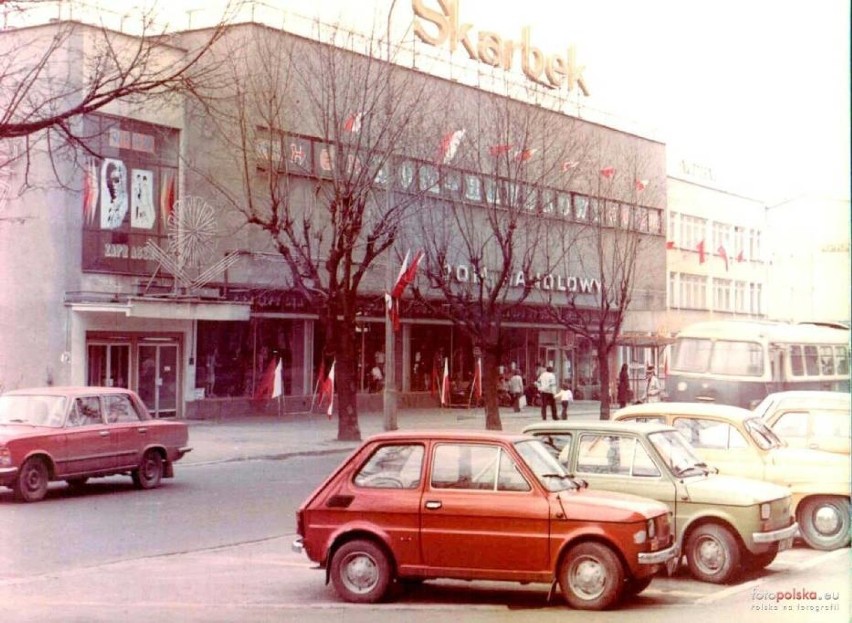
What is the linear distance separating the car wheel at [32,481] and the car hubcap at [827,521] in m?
9.63

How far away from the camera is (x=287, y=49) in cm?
2592

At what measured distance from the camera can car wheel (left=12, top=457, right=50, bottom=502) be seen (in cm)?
1556

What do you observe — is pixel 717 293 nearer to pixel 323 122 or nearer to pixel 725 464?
pixel 323 122

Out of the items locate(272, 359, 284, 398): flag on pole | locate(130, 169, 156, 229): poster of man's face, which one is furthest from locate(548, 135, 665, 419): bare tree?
locate(130, 169, 156, 229): poster of man's face

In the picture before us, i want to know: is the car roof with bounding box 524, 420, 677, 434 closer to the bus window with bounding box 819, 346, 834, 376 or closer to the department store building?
the bus window with bounding box 819, 346, 834, 376

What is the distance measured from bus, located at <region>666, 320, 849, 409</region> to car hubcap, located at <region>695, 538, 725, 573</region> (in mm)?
10014

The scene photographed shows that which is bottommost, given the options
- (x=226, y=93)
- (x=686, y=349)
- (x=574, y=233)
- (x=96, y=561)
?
(x=96, y=561)

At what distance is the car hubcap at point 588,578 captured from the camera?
9000 millimetres

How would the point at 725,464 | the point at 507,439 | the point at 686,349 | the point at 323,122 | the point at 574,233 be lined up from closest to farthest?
1. the point at 507,439
2. the point at 725,464
3. the point at 686,349
4. the point at 323,122
5. the point at 574,233

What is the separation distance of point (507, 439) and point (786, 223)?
5.85 metres

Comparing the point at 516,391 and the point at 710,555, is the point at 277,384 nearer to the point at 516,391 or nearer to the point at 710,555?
the point at 516,391

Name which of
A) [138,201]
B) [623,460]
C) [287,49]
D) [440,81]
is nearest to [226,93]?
[287,49]

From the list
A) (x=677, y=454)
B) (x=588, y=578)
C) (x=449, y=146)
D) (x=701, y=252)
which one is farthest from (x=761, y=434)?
(x=449, y=146)

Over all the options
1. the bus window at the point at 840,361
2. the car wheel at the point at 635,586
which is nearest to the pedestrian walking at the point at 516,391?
the bus window at the point at 840,361
